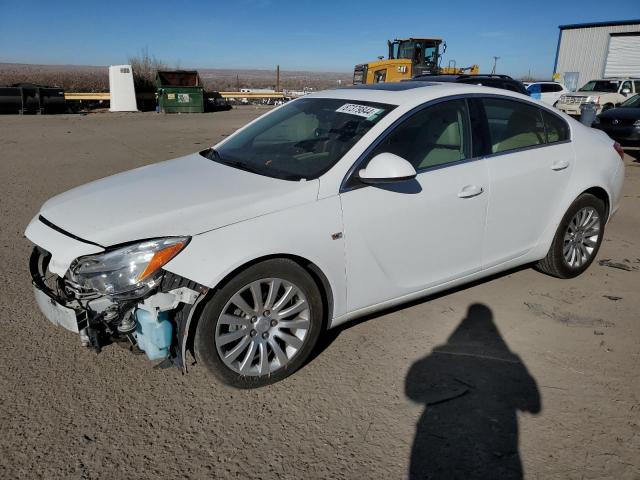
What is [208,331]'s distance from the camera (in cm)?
267

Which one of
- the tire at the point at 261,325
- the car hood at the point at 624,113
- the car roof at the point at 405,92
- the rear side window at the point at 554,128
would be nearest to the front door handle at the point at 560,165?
the rear side window at the point at 554,128

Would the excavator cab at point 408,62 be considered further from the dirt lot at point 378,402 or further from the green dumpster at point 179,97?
the dirt lot at point 378,402

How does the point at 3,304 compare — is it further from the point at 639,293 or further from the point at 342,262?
the point at 639,293

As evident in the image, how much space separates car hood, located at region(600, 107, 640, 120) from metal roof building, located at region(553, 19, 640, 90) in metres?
21.3

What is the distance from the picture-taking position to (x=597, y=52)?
32969mm

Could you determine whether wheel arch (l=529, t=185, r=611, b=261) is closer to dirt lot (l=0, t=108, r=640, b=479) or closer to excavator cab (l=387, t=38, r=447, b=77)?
dirt lot (l=0, t=108, r=640, b=479)

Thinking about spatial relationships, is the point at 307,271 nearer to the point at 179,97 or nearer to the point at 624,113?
the point at 624,113

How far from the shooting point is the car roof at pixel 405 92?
3469mm

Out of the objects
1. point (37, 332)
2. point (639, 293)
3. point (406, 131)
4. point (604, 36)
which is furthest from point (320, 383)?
point (604, 36)

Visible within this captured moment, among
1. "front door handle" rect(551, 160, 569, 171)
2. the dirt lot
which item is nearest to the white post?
the dirt lot

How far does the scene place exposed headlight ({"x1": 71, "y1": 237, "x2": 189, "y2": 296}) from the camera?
8.39ft

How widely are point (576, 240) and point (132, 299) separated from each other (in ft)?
11.9

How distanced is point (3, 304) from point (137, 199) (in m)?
1.79

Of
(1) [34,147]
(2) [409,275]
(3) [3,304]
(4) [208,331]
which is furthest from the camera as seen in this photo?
(1) [34,147]
